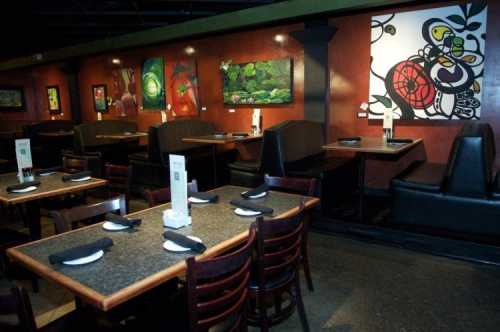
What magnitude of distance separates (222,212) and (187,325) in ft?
2.49

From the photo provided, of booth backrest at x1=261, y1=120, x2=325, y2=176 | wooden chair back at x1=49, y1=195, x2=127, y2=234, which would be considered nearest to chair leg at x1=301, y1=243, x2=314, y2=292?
wooden chair back at x1=49, y1=195, x2=127, y2=234

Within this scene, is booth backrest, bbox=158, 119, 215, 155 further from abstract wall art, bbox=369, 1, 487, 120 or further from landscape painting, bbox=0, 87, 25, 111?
landscape painting, bbox=0, 87, 25, 111

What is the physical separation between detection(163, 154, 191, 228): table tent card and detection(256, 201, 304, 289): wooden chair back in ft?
1.47

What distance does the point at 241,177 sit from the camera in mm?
4973

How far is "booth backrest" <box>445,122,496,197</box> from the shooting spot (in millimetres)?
3273

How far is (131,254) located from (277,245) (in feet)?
→ 2.42

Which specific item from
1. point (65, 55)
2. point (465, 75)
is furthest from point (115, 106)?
point (465, 75)

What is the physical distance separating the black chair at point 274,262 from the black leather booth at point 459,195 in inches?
78.3

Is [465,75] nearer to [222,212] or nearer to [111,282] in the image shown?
[222,212]

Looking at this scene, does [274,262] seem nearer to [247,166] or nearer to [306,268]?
[306,268]

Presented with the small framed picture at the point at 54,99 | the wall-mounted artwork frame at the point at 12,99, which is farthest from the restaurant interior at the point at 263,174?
the wall-mounted artwork frame at the point at 12,99

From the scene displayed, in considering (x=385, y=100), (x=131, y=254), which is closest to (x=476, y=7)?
(x=385, y=100)

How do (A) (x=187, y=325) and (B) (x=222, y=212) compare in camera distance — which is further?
(B) (x=222, y=212)

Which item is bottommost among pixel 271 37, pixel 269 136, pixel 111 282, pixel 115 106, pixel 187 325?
pixel 187 325
